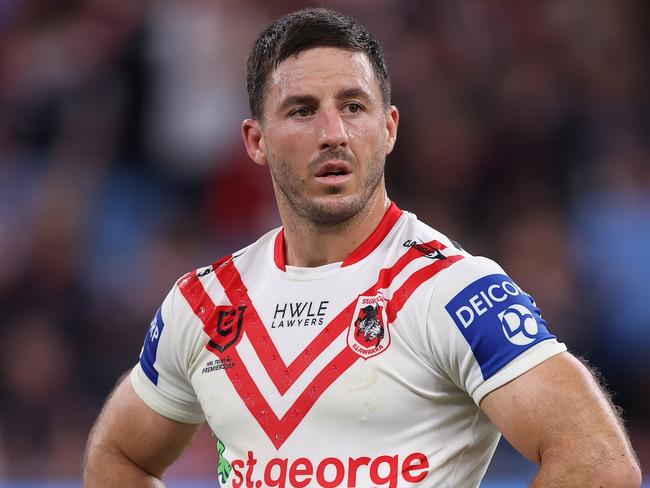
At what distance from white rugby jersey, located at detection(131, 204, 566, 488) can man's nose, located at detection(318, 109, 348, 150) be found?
0.34m

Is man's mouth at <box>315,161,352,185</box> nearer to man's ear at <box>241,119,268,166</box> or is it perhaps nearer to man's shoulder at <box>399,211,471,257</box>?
man's shoulder at <box>399,211,471,257</box>

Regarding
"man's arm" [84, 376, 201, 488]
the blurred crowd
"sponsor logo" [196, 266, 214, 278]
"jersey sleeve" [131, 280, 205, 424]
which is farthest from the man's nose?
the blurred crowd

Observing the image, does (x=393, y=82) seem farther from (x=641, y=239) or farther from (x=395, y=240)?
(x=395, y=240)

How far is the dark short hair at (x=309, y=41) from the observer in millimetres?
3795

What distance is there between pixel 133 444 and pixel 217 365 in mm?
580

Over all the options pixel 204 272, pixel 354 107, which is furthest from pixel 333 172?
pixel 204 272

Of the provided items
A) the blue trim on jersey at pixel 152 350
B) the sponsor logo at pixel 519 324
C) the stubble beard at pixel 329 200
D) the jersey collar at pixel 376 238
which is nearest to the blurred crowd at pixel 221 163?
the blue trim on jersey at pixel 152 350

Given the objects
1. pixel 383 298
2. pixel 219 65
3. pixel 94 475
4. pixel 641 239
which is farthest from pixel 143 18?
pixel 383 298

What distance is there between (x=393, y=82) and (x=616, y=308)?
97.4 inches

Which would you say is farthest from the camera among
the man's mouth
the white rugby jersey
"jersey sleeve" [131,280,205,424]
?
"jersey sleeve" [131,280,205,424]

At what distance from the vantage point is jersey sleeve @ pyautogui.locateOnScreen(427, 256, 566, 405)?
10.6ft

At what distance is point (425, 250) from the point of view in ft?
11.9

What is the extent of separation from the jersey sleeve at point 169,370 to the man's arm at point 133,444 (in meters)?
0.05

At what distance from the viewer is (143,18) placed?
948 centimetres
